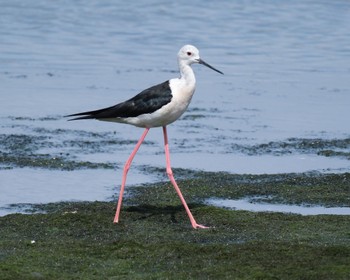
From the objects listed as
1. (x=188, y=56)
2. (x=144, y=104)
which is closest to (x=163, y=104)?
(x=144, y=104)

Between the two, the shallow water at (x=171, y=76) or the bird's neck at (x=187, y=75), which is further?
the shallow water at (x=171, y=76)

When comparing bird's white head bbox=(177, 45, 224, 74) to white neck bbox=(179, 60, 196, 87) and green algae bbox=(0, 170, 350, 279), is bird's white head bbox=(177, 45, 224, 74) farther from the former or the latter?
green algae bbox=(0, 170, 350, 279)

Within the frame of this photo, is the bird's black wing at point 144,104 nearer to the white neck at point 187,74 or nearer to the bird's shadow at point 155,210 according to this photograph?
the white neck at point 187,74

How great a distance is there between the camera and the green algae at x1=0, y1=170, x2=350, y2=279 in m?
7.29

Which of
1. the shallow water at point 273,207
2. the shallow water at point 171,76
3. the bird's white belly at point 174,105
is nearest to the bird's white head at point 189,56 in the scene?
the bird's white belly at point 174,105

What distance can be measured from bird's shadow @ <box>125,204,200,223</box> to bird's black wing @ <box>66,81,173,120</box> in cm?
78

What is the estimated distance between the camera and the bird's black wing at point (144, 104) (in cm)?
927

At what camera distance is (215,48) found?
64.1 ft

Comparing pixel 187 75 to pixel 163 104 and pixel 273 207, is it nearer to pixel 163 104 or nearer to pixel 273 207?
pixel 163 104

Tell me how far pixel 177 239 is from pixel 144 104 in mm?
1449

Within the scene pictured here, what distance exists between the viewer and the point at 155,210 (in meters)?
9.51

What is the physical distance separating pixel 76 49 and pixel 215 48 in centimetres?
234

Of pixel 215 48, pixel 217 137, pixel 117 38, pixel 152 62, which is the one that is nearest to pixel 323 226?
pixel 217 137

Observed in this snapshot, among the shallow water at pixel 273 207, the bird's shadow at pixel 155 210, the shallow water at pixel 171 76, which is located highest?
the bird's shadow at pixel 155 210
